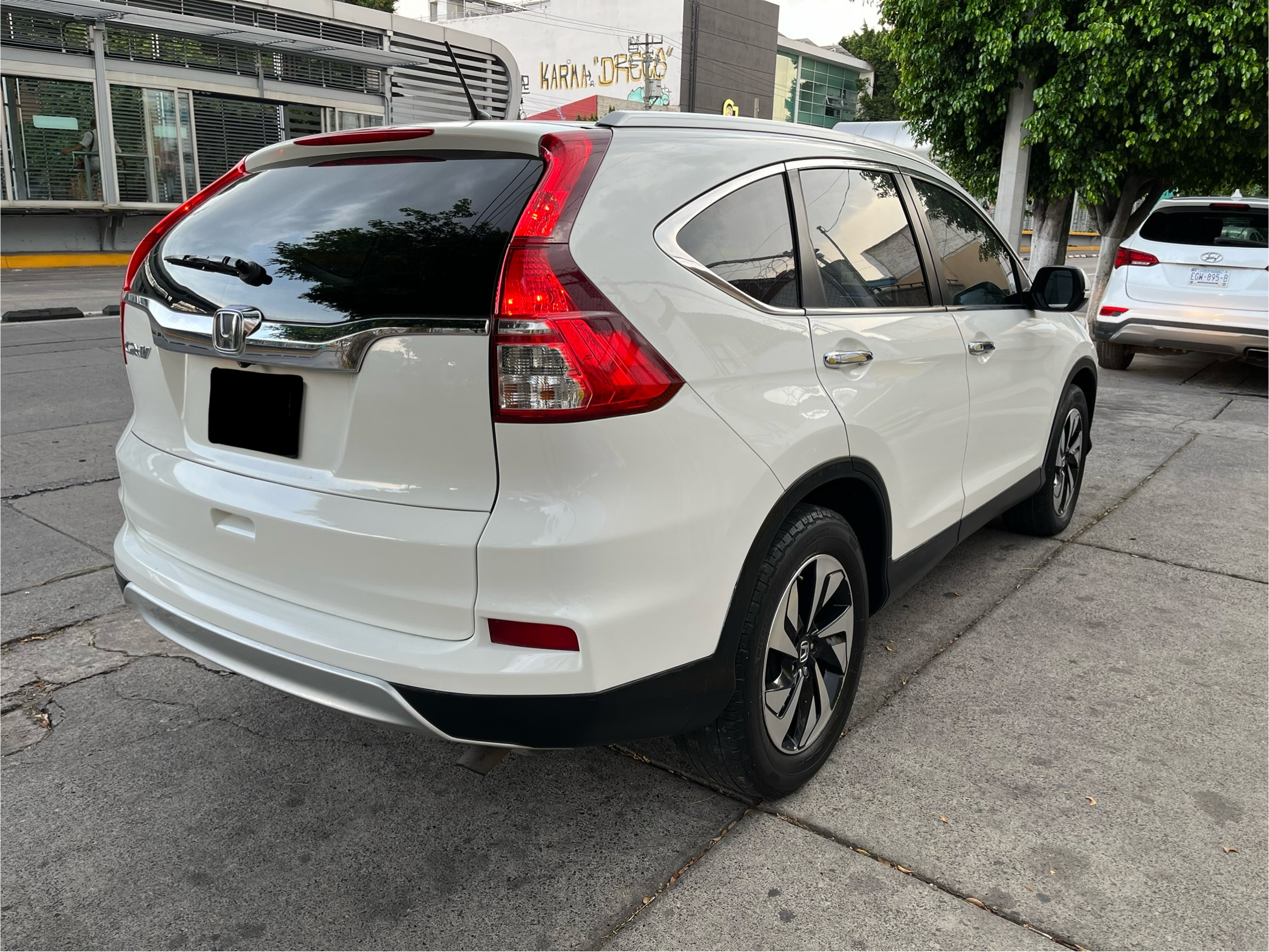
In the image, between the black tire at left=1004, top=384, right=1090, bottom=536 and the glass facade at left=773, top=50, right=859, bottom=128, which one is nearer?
the black tire at left=1004, top=384, right=1090, bottom=536

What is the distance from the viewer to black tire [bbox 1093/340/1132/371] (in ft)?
35.8

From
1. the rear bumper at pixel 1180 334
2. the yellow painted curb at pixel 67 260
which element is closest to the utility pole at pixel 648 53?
the yellow painted curb at pixel 67 260

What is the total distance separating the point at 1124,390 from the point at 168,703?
351 inches

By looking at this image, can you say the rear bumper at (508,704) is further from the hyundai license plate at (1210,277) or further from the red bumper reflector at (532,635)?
the hyundai license plate at (1210,277)

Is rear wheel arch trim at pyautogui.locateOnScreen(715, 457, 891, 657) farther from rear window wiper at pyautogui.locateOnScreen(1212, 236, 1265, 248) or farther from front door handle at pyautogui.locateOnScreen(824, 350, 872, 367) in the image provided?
rear window wiper at pyautogui.locateOnScreen(1212, 236, 1265, 248)

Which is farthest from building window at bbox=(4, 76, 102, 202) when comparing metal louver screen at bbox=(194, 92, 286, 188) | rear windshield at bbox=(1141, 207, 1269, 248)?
rear windshield at bbox=(1141, 207, 1269, 248)

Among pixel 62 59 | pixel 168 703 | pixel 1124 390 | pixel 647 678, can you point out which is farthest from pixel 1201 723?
pixel 62 59

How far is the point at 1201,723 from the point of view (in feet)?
10.5

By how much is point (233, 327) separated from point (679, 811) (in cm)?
165

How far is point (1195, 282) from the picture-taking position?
913 centimetres

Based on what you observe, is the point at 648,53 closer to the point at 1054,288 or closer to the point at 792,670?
the point at 1054,288

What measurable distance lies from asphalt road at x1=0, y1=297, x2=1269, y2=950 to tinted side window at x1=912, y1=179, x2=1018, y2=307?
1268mm

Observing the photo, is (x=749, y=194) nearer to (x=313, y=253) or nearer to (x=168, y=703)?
(x=313, y=253)

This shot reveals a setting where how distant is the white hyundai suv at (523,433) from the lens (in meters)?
2.03
